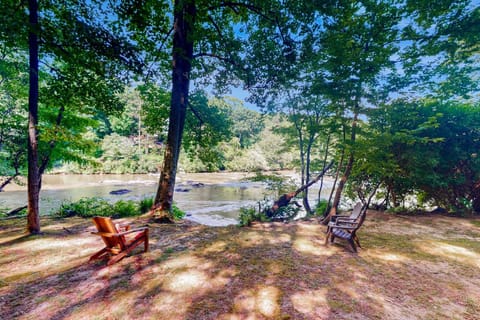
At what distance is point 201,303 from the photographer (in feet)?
7.01

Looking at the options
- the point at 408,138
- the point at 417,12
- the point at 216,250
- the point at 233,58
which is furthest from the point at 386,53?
the point at 216,250

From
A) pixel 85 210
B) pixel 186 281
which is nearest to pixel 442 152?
pixel 186 281

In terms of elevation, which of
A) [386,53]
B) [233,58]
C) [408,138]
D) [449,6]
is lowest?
[408,138]

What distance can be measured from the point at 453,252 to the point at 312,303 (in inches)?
147

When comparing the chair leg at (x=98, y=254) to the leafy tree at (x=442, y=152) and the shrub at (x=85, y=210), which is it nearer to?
the shrub at (x=85, y=210)

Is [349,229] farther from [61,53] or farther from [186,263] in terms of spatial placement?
[61,53]

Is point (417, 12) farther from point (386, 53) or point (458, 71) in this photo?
point (458, 71)

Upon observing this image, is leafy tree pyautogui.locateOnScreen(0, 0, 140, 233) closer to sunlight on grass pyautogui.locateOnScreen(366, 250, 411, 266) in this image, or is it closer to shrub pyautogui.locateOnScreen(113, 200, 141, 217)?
shrub pyautogui.locateOnScreen(113, 200, 141, 217)

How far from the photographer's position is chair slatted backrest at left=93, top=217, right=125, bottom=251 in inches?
118

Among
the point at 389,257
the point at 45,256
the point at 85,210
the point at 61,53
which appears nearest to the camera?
the point at 45,256

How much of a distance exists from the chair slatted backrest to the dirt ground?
268 mm

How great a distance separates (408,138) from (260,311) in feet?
21.3

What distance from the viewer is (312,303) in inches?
85.2

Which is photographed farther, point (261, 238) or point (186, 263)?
point (261, 238)
